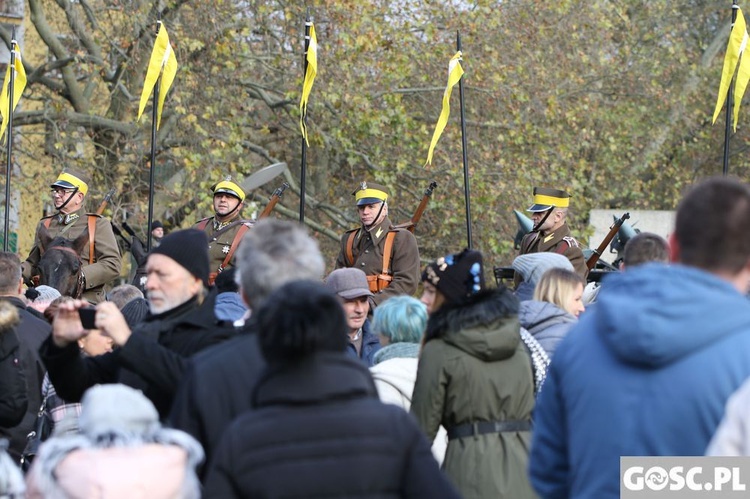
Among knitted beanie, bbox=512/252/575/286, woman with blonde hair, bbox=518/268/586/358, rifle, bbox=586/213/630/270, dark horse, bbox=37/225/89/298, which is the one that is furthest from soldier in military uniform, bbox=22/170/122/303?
woman with blonde hair, bbox=518/268/586/358

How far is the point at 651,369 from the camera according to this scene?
3.06m

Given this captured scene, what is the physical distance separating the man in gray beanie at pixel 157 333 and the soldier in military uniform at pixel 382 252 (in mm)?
6013

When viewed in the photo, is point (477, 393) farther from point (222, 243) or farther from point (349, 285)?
point (222, 243)

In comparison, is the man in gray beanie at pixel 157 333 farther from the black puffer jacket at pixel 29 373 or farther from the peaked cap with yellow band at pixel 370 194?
the peaked cap with yellow band at pixel 370 194

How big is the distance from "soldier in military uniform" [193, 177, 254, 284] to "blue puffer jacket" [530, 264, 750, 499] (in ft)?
24.1

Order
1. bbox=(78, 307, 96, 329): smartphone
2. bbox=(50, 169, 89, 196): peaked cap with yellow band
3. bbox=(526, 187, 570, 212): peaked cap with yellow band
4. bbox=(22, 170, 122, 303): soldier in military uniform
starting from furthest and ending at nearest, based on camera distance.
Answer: bbox=(50, 169, 89, 196): peaked cap with yellow band < bbox=(22, 170, 122, 303): soldier in military uniform < bbox=(526, 187, 570, 212): peaked cap with yellow band < bbox=(78, 307, 96, 329): smartphone

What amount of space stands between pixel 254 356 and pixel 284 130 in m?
15.9

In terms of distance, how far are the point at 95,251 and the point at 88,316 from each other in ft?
23.9

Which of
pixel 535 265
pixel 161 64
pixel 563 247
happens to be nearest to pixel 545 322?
pixel 535 265

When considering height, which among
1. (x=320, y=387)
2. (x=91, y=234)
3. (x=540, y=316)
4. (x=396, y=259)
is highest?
(x=320, y=387)

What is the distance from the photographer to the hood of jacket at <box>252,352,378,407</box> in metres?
3.12

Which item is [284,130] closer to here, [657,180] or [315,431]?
[657,180]

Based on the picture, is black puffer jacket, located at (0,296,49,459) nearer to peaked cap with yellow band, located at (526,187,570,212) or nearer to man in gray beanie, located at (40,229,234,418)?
man in gray beanie, located at (40,229,234,418)

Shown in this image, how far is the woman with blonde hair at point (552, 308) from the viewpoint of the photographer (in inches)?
222
